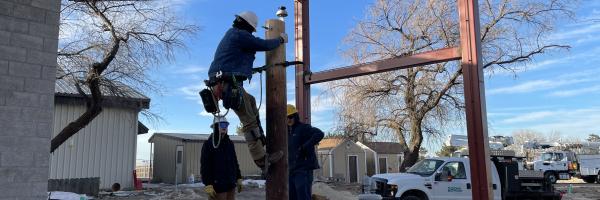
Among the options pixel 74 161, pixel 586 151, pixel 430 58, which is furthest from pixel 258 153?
pixel 586 151

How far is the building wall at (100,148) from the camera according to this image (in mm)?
18312

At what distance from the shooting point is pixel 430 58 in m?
9.55

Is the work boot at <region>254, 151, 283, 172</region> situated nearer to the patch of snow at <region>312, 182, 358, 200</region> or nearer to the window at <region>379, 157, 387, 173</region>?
the patch of snow at <region>312, 182, 358, 200</region>

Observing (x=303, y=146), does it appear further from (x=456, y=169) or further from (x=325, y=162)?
(x=325, y=162)

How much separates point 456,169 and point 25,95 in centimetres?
1081

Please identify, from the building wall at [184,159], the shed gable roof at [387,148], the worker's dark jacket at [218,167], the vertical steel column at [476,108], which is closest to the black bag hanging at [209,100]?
the worker's dark jacket at [218,167]

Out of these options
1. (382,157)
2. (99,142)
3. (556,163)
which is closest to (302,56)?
(99,142)

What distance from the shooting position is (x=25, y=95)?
17.1 ft

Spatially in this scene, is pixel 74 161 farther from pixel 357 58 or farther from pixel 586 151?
pixel 586 151

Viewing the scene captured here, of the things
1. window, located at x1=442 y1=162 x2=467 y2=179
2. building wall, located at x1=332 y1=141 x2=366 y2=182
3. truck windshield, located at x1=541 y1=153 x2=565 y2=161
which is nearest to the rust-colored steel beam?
window, located at x1=442 y1=162 x2=467 y2=179

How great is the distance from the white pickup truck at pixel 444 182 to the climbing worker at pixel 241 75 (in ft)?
27.0

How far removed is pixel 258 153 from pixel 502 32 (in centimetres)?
1723

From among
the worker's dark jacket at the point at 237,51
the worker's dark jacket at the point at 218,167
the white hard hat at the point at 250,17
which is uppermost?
the white hard hat at the point at 250,17

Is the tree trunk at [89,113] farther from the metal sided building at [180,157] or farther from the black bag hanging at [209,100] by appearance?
the black bag hanging at [209,100]
